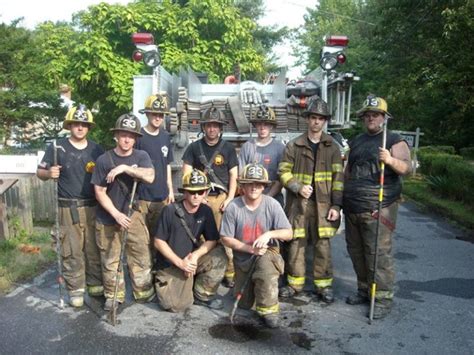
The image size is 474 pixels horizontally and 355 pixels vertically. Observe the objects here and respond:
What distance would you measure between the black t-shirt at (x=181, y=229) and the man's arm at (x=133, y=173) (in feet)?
1.12

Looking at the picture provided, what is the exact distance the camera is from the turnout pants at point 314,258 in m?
4.77

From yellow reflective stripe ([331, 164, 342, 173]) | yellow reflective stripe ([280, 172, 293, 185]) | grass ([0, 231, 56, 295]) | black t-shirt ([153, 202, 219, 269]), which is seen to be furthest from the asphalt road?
yellow reflective stripe ([331, 164, 342, 173])

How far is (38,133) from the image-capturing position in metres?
18.8

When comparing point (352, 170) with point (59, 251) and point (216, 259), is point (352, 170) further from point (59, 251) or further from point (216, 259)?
point (59, 251)

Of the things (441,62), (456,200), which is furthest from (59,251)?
(456,200)

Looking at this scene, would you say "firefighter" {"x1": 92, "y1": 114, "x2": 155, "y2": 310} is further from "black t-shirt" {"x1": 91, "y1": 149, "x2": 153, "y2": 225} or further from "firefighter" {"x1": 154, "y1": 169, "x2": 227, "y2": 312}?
"firefighter" {"x1": 154, "y1": 169, "x2": 227, "y2": 312}

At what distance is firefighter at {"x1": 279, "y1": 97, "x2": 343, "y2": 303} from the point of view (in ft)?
15.3

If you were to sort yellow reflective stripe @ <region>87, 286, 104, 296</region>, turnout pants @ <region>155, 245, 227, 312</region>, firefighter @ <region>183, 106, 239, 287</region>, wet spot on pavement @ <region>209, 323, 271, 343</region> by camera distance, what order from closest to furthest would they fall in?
wet spot on pavement @ <region>209, 323, 271, 343</region>
turnout pants @ <region>155, 245, 227, 312</region>
yellow reflective stripe @ <region>87, 286, 104, 296</region>
firefighter @ <region>183, 106, 239, 287</region>

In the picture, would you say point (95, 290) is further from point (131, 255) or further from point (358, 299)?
point (358, 299)

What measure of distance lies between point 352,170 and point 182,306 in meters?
2.05

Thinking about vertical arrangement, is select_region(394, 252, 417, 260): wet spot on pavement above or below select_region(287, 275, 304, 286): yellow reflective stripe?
below

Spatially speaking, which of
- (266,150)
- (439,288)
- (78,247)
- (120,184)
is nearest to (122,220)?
(120,184)

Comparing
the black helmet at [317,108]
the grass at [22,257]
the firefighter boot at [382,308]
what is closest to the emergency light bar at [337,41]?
the black helmet at [317,108]

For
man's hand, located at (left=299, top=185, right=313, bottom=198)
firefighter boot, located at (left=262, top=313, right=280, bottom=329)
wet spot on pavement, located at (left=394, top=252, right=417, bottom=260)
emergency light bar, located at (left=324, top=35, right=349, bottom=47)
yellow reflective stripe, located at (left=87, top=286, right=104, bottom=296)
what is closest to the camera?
firefighter boot, located at (left=262, top=313, right=280, bottom=329)
